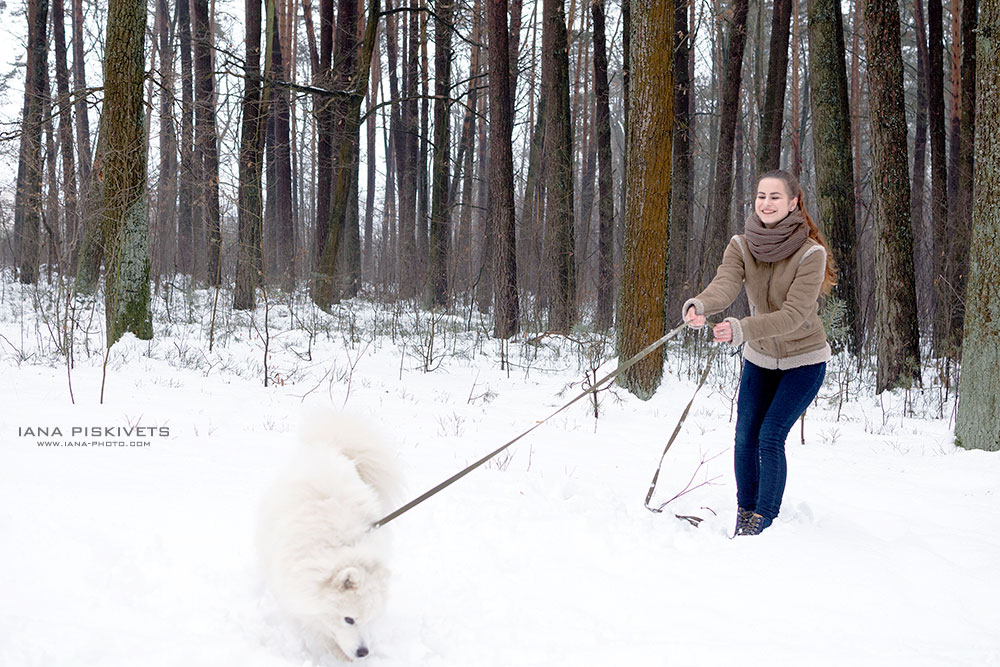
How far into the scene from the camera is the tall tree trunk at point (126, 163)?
8188 mm

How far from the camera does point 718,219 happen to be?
13602mm

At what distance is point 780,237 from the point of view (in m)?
3.62

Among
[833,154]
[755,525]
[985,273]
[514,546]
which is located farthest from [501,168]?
[514,546]

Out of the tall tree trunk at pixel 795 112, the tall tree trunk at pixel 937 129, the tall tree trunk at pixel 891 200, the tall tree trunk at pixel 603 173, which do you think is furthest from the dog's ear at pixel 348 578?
the tall tree trunk at pixel 795 112

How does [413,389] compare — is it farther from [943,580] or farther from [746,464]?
[943,580]

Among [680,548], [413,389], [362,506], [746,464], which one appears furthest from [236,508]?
[413,389]

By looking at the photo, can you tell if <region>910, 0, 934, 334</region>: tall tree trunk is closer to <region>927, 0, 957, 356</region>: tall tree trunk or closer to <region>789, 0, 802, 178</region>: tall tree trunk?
<region>927, 0, 957, 356</region>: tall tree trunk

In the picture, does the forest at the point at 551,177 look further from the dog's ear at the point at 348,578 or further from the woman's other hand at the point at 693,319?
the dog's ear at the point at 348,578

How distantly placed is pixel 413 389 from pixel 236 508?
4.26 m

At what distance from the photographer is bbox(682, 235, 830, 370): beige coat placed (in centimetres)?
348

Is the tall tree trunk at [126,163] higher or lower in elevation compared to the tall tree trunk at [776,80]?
lower

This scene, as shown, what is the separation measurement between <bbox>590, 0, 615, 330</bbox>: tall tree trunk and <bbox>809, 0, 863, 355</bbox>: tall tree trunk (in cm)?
463

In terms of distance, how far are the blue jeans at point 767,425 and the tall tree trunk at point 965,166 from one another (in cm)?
863

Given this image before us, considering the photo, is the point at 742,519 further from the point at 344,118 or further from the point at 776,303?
the point at 344,118
